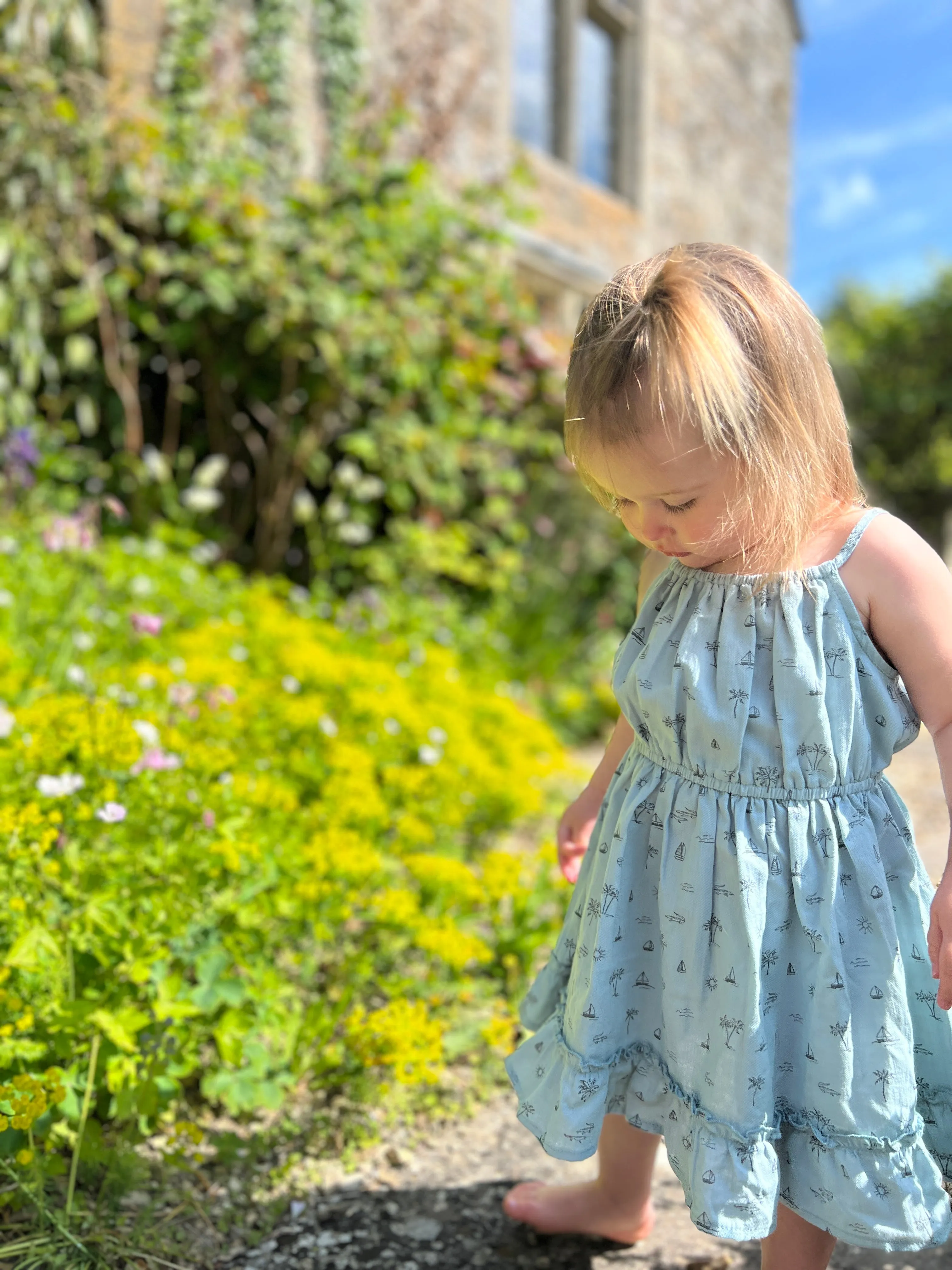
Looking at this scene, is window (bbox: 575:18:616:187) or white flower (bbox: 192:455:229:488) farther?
window (bbox: 575:18:616:187)

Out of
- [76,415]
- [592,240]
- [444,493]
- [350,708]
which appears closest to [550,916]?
[350,708]

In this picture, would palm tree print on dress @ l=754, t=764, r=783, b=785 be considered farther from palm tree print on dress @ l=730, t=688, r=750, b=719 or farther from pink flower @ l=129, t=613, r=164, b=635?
pink flower @ l=129, t=613, r=164, b=635

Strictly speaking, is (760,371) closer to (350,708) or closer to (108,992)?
(108,992)

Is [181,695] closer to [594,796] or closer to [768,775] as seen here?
A: [594,796]

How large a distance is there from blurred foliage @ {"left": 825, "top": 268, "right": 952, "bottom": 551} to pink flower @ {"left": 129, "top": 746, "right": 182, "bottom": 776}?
11434 millimetres

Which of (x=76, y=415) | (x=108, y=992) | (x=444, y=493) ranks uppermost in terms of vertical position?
(x=76, y=415)

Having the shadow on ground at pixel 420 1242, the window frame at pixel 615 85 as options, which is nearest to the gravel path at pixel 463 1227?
the shadow on ground at pixel 420 1242

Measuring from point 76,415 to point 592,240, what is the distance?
4678 millimetres

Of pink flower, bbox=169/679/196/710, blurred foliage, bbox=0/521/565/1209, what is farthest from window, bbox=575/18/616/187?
pink flower, bbox=169/679/196/710

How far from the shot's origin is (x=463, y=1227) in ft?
5.13

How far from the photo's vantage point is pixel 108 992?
59.0 inches

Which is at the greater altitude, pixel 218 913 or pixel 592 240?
pixel 592 240

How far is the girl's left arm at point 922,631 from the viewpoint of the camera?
1.06 m

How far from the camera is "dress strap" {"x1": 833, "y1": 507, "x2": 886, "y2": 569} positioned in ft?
3.71
